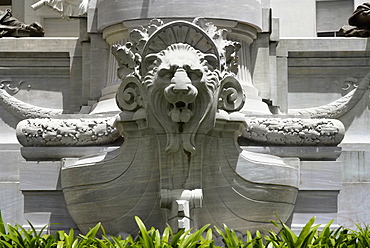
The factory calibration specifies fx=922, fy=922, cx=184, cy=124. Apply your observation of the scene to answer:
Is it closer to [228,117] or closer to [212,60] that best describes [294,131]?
[228,117]

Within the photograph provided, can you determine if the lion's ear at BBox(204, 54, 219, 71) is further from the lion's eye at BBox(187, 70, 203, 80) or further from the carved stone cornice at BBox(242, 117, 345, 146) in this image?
the carved stone cornice at BBox(242, 117, 345, 146)

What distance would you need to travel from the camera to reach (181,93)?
11469 mm

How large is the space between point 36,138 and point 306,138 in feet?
13.0

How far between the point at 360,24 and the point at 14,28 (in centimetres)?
644

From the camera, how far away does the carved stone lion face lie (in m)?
11.5

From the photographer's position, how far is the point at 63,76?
652 inches

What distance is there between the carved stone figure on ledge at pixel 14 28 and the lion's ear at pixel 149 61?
599cm

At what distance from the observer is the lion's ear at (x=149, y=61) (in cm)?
1191

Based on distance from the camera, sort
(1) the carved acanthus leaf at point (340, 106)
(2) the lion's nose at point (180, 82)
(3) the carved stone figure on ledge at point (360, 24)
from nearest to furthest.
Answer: (2) the lion's nose at point (180, 82)
(1) the carved acanthus leaf at point (340, 106)
(3) the carved stone figure on ledge at point (360, 24)

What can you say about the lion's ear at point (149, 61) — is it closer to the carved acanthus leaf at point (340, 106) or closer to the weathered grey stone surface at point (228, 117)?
the weathered grey stone surface at point (228, 117)

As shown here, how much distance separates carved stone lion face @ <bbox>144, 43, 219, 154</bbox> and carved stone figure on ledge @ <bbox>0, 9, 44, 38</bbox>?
6129mm

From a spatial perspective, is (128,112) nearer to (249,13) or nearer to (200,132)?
(200,132)

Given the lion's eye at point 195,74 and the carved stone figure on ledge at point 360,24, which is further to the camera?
the carved stone figure on ledge at point 360,24

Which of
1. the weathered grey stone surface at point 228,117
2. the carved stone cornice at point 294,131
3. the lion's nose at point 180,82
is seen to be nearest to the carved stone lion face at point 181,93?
the lion's nose at point 180,82
